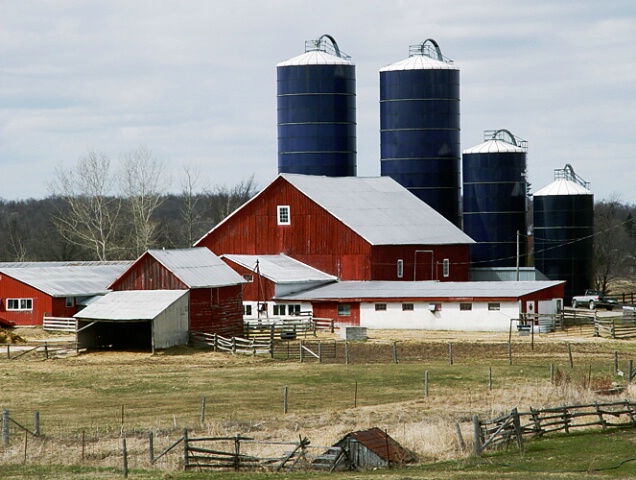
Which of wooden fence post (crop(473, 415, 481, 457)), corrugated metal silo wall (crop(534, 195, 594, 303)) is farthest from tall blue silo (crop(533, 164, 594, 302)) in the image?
wooden fence post (crop(473, 415, 481, 457))

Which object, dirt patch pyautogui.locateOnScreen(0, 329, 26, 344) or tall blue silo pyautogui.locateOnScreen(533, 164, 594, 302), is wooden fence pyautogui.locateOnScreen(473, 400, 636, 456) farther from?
tall blue silo pyautogui.locateOnScreen(533, 164, 594, 302)

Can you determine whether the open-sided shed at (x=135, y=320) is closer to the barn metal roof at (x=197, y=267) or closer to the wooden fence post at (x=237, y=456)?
the barn metal roof at (x=197, y=267)

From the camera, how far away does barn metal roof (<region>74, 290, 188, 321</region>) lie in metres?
49.8

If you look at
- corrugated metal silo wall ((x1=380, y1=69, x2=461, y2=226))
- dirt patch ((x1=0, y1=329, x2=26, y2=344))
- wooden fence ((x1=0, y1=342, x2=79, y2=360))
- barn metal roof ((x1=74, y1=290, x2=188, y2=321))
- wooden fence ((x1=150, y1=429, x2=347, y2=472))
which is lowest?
wooden fence ((x1=150, y1=429, x2=347, y2=472))

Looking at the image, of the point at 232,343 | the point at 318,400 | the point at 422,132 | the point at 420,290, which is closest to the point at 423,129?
the point at 422,132

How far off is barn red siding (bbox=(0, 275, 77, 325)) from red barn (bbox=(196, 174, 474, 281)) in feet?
31.6

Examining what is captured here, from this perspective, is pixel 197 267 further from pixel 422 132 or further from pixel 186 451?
pixel 186 451

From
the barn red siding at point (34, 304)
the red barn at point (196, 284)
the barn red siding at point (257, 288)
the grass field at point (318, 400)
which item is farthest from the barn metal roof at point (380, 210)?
the barn red siding at point (34, 304)

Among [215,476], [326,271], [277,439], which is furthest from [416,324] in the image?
[215,476]

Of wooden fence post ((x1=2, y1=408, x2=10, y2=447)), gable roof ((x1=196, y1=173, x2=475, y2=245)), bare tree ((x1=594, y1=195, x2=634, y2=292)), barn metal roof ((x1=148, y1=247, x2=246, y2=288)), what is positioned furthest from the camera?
bare tree ((x1=594, y1=195, x2=634, y2=292))

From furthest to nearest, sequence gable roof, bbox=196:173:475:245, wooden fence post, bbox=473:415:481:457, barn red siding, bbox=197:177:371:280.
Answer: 1. gable roof, bbox=196:173:475:245
2. barn red siding, bbox=197:177:371:280
3. wooden fence post, bbox=473:415:481:457

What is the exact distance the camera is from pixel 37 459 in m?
27.5

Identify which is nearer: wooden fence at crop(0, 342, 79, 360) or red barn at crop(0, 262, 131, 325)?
wooden fence at crop(0, 342, 79, 360)

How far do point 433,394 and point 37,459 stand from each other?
44.9 feet
